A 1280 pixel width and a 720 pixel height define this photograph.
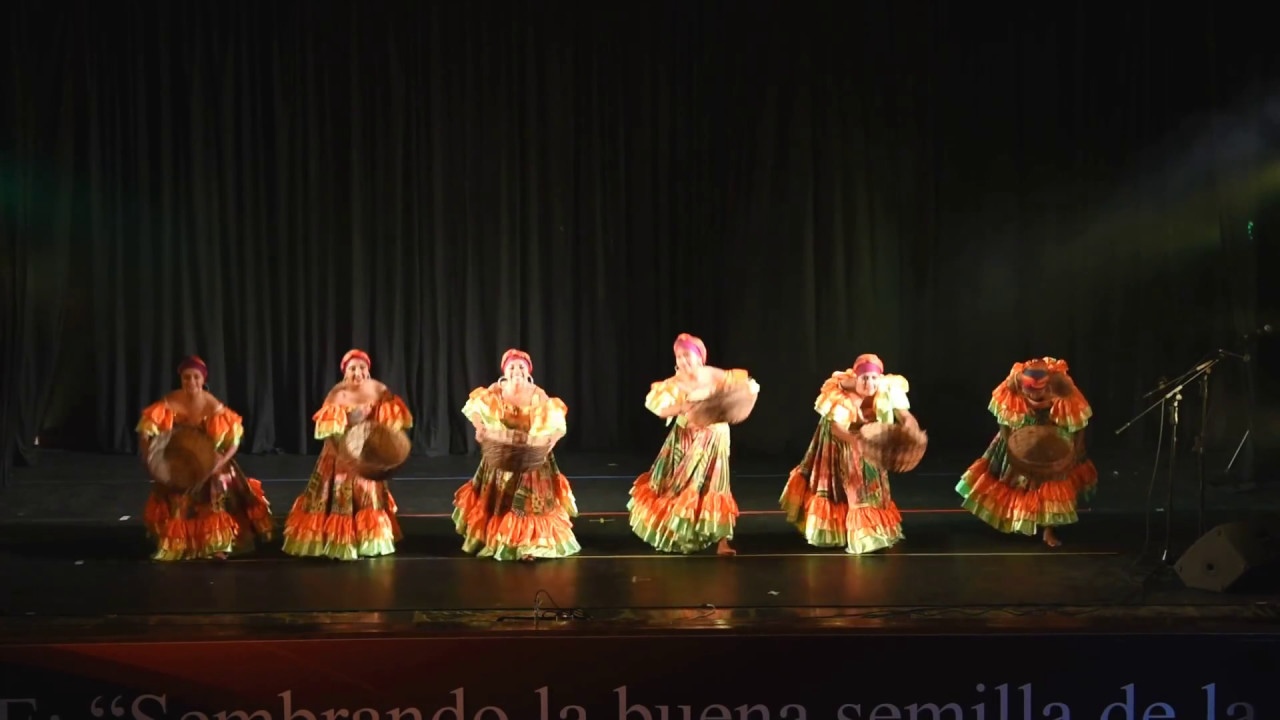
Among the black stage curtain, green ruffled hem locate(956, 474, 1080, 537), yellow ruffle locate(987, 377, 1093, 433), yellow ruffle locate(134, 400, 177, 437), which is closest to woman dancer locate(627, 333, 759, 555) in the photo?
green ruffled hem locate(956, 474, 1080, 537)

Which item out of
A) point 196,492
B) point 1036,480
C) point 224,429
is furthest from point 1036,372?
point 196,492

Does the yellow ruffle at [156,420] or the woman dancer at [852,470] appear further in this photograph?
the woman dancer at [852,470]

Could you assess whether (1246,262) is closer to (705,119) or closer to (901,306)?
(901,306)

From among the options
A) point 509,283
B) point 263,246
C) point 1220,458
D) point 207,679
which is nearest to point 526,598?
point 207,679

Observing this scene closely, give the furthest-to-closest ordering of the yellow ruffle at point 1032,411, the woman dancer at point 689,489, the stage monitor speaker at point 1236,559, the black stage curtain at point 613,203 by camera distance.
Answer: the black stage curtain at point 613,203 < the yellow ruffle at point 1032,411 < the woman dancer at point 689,489 < the stage monitor speaker at point 1236,559

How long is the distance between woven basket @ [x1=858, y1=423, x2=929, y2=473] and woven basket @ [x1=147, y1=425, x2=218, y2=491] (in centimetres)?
296

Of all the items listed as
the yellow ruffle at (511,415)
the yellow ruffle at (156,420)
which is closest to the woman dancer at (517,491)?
the yellow ruffle at (511,415)

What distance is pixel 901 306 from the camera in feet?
28.2

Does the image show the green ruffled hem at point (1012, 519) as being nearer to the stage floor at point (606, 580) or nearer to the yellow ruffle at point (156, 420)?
the stage floor at point (606, 580)

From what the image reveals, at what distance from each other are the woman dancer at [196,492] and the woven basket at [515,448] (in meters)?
1.13

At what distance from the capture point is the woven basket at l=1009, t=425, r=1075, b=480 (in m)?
5.84

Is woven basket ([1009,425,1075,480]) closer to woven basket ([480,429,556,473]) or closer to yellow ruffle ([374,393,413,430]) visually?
woven basket ([480,429,556,473])

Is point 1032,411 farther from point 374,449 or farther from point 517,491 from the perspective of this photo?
point 374,449

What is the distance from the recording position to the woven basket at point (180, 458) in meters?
5.52
